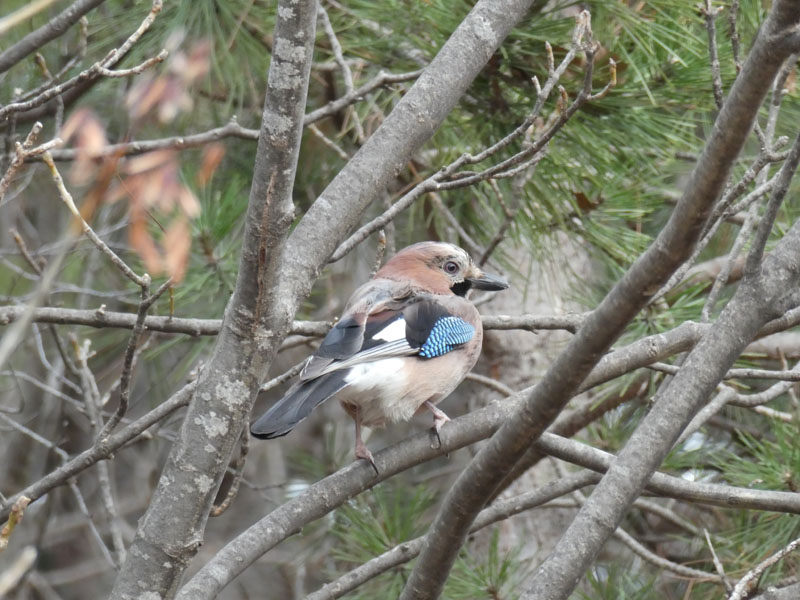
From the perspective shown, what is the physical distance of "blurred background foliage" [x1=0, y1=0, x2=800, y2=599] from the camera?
330 centimetres

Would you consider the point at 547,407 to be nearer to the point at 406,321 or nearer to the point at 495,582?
the point at 406,321

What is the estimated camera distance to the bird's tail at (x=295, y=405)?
7.63ft

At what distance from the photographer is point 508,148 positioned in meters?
3.45

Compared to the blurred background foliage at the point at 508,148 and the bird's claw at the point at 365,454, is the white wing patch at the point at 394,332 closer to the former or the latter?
the bird's claw at the point at 365,454

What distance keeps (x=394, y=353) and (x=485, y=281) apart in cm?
72

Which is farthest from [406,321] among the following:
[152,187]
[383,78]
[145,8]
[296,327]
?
[145,8]

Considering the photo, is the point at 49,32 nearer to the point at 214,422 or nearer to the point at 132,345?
the point at 132,345

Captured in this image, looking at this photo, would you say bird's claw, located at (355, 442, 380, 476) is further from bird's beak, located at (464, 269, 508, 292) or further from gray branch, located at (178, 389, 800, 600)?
bird's beak, located at (464, 269, 508, 292)

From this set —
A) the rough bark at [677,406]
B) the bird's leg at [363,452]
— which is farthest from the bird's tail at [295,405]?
the rough bark at [677,406]

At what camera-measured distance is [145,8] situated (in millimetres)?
3730

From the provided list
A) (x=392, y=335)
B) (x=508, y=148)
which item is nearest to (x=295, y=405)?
(x=392, y=335)

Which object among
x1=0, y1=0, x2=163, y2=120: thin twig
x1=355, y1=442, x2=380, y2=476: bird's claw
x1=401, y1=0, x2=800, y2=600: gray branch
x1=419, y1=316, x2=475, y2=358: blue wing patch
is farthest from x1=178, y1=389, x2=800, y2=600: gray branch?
x1=0, y1=0, x2=163, y2=120: thin twig

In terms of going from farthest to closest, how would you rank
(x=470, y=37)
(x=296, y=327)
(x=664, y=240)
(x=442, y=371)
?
(x=442, y=371) → (x=296, y=327) → (x=470, y=37) → (x=664, y=240)

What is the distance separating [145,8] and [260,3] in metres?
0.49
